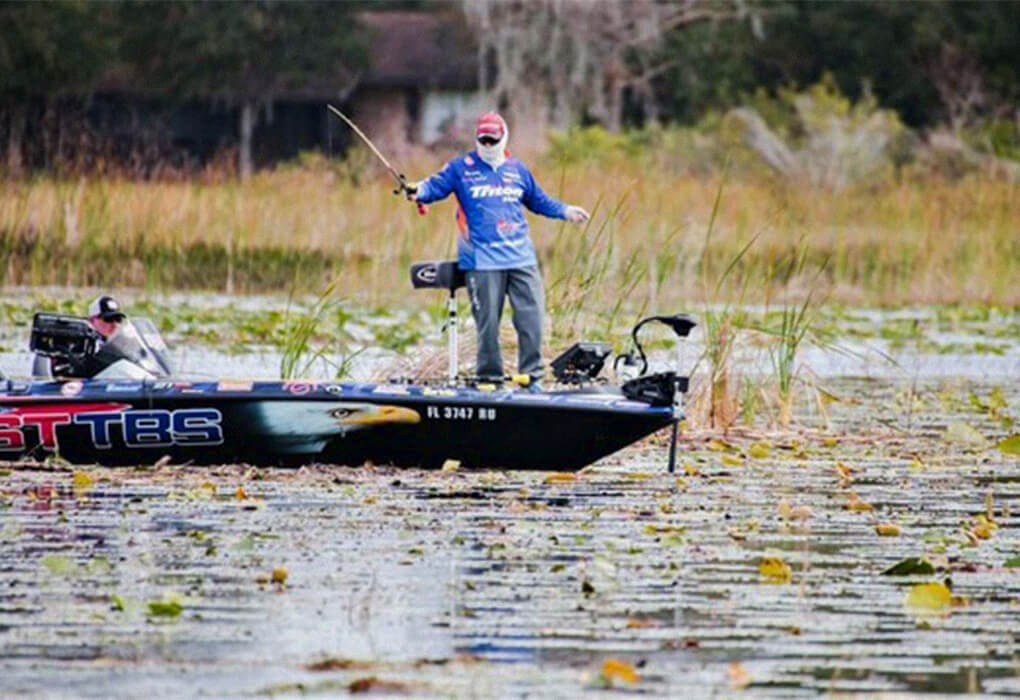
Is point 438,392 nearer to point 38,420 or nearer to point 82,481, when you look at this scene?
point 82,481

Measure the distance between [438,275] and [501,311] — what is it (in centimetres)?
38

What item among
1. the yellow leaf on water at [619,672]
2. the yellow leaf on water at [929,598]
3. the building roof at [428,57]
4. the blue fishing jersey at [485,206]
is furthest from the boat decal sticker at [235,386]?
the building roof at [428,57]

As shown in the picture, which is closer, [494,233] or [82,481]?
[82,481]

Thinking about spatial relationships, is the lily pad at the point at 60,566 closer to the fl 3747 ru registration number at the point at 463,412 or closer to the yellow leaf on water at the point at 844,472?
the fl 3747 ru registration number at the point at 463,412

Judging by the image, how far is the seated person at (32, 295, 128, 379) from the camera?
42.7ft

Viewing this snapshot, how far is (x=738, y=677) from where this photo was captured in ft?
24.2

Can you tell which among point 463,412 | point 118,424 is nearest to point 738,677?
point 463,412

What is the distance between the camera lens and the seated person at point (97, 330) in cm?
1302

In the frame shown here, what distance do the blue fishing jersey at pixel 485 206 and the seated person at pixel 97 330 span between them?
170cm

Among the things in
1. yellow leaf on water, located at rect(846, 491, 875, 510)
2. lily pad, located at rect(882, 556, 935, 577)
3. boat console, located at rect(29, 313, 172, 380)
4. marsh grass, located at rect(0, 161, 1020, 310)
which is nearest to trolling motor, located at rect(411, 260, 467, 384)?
boat console, located at rect(29, 313, 172, 380)

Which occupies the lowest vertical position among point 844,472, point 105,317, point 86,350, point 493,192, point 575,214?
point 844,472

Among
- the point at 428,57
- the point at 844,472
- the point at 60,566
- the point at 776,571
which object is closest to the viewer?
the point at 60,566

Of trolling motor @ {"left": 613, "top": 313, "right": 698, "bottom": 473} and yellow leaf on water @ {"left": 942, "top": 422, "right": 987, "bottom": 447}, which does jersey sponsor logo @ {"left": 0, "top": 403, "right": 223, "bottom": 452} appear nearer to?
trolling motor @ {"left": 613, "top": 313, "right": 698, "bottom": 473}

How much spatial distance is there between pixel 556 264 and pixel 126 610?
9506 millimetres
